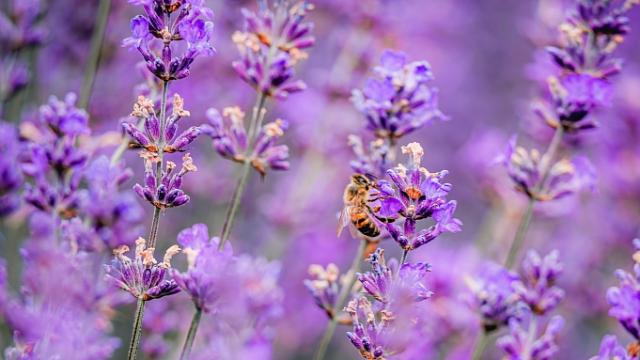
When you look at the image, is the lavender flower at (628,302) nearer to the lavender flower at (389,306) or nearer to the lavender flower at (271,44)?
the lavender flower at (389,306)

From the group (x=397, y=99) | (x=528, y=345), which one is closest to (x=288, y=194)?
(x=397, y=99)

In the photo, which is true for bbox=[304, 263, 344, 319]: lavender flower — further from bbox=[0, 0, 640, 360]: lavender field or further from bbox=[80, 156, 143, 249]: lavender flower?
bbox=[80, 156, 143, 249]: lavender flower

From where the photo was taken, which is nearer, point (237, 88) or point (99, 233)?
point (99, 233)

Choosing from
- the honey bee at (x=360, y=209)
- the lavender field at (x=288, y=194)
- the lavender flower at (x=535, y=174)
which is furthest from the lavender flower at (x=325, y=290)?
the lavender flower at (x=535, y=174)

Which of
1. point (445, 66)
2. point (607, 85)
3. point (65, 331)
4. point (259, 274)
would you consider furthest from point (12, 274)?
point (445, 66)

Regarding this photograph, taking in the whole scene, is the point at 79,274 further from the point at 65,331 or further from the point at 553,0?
the point at 553,0
